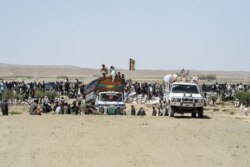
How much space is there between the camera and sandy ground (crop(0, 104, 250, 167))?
48.6 ft

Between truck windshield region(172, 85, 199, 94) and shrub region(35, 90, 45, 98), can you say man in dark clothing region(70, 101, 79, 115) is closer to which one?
truck windshield region(172, 85, 199, 94)

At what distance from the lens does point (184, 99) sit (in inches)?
1240

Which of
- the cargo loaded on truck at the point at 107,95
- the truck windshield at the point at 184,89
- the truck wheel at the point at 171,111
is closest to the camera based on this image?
the truck wheel at the point at 171,111

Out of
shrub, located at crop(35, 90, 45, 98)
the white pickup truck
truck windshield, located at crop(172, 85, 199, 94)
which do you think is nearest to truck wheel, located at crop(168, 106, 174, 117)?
the white pickup truck

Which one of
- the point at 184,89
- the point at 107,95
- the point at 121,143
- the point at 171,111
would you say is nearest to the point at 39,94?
the point at 107,95

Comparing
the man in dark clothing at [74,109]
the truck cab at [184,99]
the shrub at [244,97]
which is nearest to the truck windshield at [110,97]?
the man in dark clothing at [74,109]

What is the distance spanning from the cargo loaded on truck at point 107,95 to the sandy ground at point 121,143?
819 centimetres

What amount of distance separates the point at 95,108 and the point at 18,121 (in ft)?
30.1

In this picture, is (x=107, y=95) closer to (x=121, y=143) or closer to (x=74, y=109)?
(x=74, y=109)

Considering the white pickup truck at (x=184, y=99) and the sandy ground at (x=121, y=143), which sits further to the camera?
the white pickup truck at (x=184, y=99)

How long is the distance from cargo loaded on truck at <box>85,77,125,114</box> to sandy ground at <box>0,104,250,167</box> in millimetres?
8192

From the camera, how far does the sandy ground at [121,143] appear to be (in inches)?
583

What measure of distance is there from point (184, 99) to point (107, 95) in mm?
6177

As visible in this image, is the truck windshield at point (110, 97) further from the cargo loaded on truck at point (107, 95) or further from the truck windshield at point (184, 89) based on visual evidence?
the truck windshield at point (184, 89)
